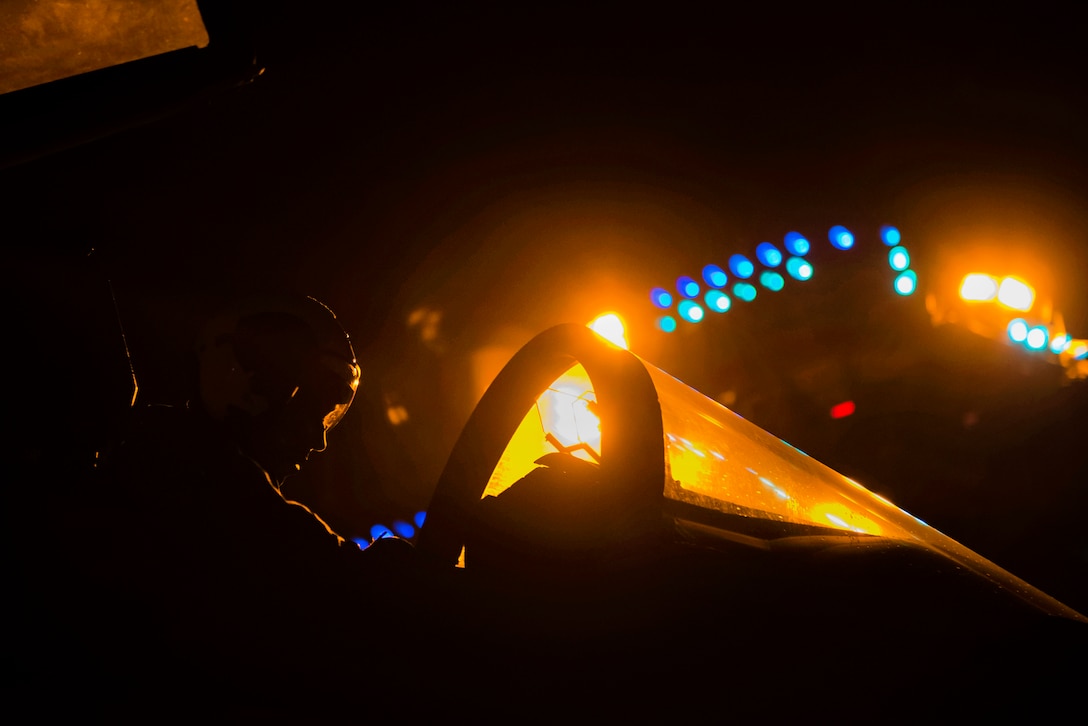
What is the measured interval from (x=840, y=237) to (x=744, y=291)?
3.42 feet

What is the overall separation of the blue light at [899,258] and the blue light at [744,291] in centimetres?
123

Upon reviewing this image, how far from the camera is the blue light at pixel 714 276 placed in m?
5.68

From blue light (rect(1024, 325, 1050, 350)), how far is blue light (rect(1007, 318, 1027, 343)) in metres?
0.03

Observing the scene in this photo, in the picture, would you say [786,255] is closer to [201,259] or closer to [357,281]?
[357,281]

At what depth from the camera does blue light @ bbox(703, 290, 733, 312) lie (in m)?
5.84

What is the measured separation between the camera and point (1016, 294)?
4699mm

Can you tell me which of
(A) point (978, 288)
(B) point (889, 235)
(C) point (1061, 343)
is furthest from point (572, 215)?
(C) point (1061, 343)

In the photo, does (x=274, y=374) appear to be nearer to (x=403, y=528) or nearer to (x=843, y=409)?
(x=403, y=528)

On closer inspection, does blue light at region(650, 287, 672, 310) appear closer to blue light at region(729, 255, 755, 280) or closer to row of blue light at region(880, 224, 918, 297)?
blue light at region(729, 255, 755, 280)

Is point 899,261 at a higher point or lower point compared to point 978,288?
higher

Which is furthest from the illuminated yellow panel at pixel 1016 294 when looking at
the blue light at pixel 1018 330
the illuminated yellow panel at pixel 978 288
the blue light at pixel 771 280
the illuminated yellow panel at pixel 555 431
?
the illuminated yellow panel at pixel 555 431

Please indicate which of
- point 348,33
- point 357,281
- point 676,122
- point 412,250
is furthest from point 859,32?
point 357,281

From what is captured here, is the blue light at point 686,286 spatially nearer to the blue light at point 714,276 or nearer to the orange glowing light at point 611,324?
the blue light at point 714,276

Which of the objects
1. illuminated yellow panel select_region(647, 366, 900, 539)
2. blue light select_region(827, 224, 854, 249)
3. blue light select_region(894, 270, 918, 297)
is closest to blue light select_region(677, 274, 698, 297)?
blue light select_region(827, 224, 854, 249)
